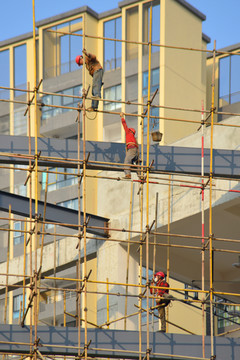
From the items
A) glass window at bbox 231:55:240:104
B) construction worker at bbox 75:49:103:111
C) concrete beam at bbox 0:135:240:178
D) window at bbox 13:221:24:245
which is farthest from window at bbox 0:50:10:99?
concrete beam at bbox 0:135:240:178

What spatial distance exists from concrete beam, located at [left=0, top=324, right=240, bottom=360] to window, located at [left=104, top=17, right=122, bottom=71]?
35125mm

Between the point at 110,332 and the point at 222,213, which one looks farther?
the point at 222,213

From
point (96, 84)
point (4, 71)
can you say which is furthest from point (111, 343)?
point (4, 71)

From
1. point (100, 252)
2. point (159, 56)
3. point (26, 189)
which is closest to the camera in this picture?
point (100, 252)

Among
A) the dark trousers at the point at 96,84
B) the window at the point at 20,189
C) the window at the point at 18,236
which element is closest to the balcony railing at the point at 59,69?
the window at the point at 20,189

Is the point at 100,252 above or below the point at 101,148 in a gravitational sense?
below

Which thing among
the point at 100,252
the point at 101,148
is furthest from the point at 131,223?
the point at 101,148

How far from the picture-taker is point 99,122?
169 ft

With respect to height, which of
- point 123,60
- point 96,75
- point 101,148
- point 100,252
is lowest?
point 100,252

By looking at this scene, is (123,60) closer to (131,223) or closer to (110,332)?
(131,223)

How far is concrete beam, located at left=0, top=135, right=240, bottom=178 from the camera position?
19.7 metres

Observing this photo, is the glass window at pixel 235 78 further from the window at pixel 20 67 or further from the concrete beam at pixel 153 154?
the concrete beam at pixel 153 154

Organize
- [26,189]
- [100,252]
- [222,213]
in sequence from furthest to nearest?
[26,189] → [100,252] → [222,213]

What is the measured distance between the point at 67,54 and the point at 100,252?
3136cm
